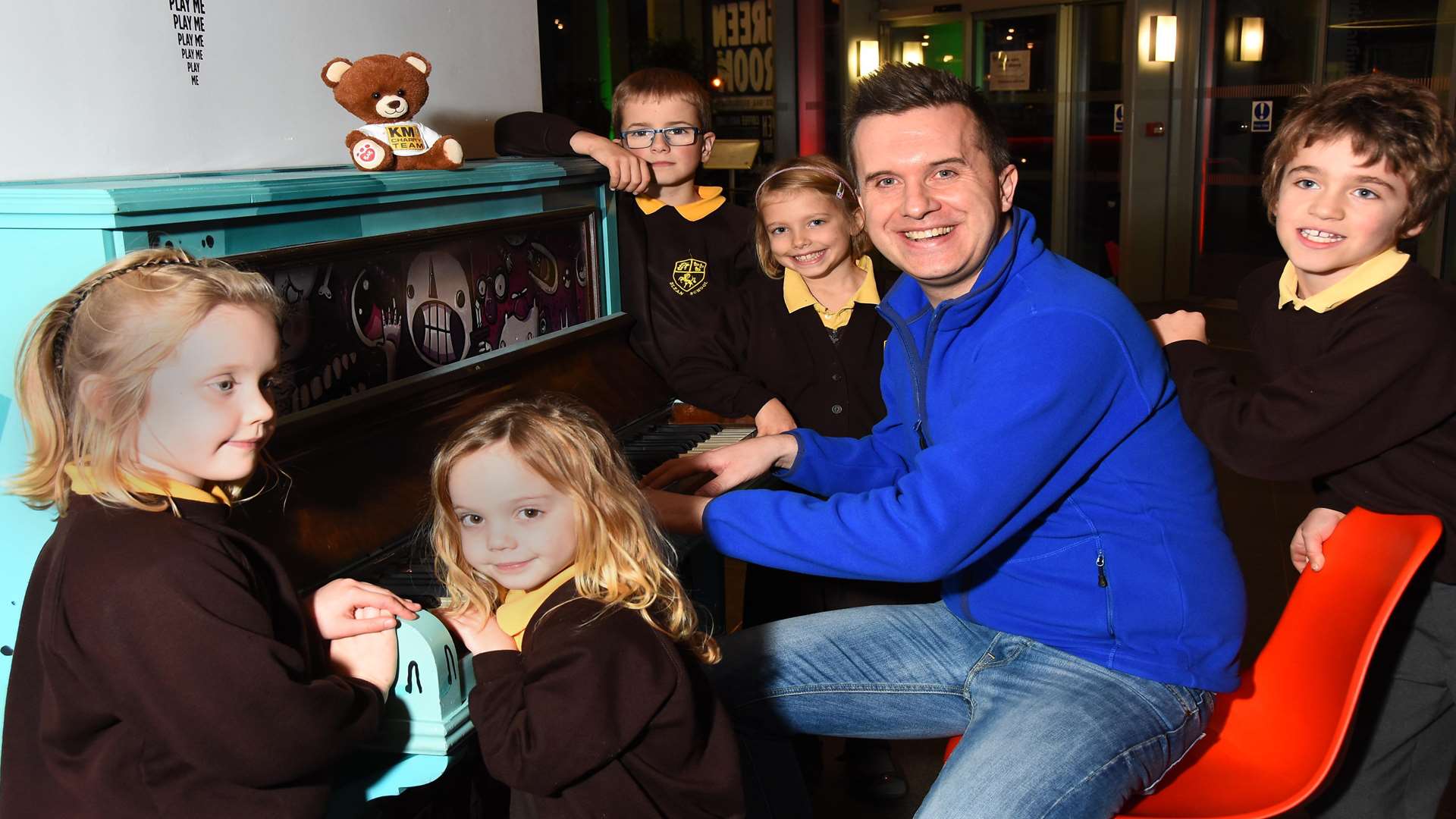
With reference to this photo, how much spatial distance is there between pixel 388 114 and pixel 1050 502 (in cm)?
133

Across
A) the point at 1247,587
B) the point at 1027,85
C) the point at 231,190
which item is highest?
the point at 1027,85

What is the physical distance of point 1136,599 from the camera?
181 centimetres

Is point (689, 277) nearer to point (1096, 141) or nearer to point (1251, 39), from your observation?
point (1251, 39)

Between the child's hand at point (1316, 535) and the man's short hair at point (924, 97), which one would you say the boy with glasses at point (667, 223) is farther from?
the child's hand at point (1316, 535)

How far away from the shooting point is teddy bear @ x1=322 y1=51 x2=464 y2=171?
2.21 meters

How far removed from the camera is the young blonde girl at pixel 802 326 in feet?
8.89

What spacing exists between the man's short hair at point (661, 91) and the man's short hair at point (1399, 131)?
4.38ft

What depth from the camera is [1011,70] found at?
1023 centimetres

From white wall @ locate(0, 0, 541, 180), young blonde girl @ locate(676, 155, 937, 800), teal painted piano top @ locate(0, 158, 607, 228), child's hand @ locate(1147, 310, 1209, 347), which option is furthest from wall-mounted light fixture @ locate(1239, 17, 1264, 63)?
teal painted piano top @ locate(0, 158, 607, 228)

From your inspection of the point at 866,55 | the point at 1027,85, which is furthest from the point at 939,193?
the point at 866,55

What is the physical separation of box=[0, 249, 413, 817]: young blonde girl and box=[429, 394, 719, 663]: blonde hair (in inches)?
8.7

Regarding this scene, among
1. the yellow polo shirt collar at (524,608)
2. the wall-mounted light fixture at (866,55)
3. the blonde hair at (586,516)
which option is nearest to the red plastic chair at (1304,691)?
the blonde hair at (586,516)

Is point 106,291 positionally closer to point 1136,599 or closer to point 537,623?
point 537,623

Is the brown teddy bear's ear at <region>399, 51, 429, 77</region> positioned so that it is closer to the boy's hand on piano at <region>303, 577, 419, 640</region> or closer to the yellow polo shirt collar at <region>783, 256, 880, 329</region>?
the yellow polo shirt collar at <region>783, 256, 880, 329</region>
